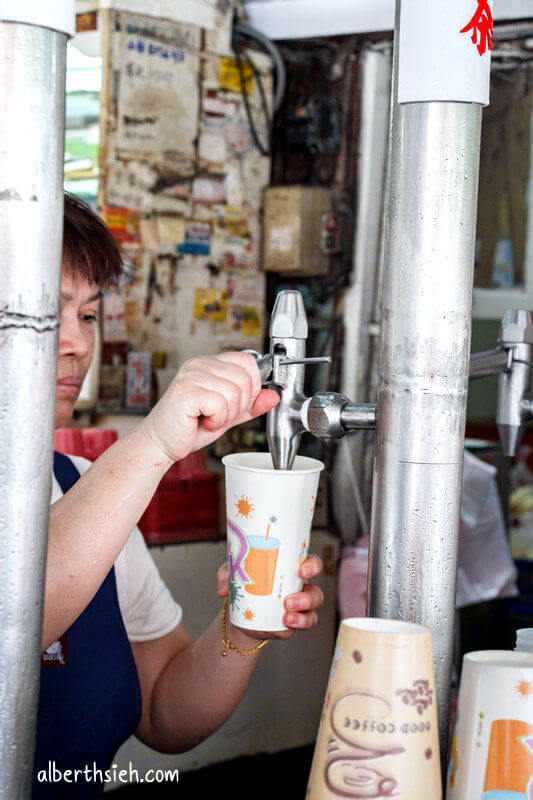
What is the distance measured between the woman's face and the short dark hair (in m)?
0.02

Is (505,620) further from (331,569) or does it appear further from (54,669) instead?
(54,669)

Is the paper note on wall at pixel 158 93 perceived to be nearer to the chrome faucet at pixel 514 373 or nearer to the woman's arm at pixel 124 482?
the chrome faucet at pixel 514 373

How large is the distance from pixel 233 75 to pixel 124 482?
11.6 ft

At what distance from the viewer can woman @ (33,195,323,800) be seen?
921 mm

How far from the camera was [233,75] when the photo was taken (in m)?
4.14

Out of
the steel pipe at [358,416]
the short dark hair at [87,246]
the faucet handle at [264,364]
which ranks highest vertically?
the short dark hair at [87,246]

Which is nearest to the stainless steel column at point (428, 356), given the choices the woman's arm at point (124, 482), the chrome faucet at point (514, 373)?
the woman's arm at point (124, 482)

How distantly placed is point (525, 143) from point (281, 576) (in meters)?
4.37

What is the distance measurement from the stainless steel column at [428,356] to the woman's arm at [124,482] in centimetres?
16

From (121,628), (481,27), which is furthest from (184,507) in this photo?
(481,27)

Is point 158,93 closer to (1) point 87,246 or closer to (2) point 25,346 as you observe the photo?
(1) point 87,246

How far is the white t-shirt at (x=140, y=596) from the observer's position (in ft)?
5.50

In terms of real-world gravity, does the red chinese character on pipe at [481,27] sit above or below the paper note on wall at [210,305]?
above

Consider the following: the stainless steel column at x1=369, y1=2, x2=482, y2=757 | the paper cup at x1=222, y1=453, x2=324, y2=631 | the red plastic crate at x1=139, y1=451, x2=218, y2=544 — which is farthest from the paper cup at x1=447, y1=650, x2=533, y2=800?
the red plastic crate at x1=139, y1=451, x2=218, y2=544
